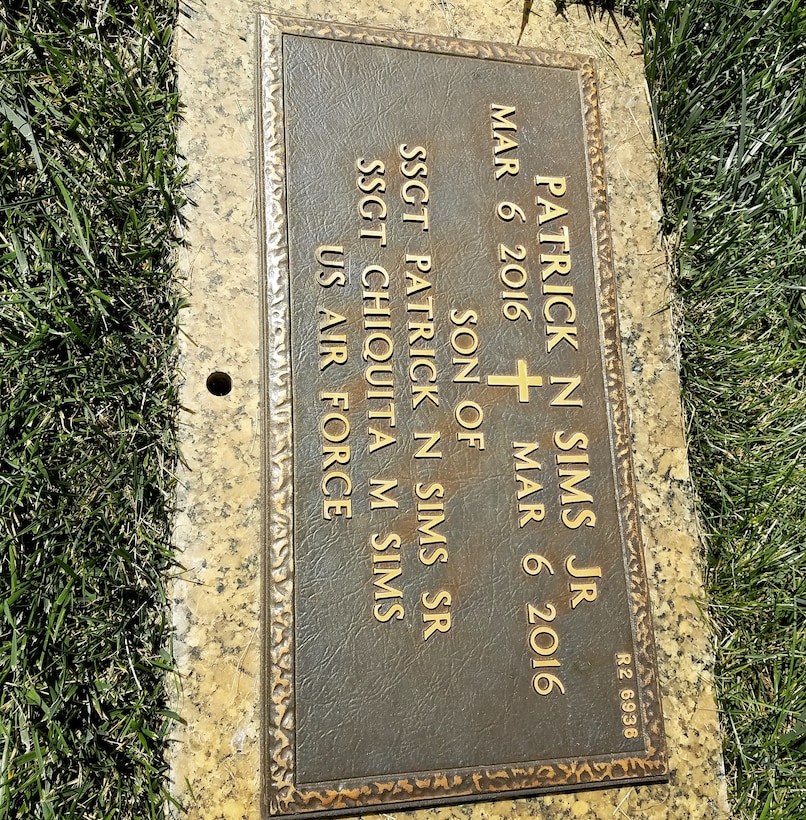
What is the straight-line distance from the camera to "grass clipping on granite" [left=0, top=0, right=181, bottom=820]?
66.2 inches

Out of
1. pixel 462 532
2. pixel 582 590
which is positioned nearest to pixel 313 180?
pixel 462 532

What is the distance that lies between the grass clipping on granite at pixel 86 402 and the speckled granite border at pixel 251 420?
66mm

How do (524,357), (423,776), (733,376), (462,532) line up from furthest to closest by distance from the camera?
(733,376)
(524,357)
(462,532)
(423,776)

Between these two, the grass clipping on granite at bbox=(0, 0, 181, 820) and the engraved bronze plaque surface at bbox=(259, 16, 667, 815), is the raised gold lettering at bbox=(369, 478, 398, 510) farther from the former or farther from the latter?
the grass clipping on granite at bbox=(0, 0, 181, 820)

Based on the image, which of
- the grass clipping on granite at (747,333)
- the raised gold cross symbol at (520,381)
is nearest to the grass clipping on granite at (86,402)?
the raised gold cross symbol at (520,381)

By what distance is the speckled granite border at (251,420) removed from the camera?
167cm

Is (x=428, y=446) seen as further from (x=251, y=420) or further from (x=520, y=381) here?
(x=251, y=420)

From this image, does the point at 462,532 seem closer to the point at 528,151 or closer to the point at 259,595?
the point at 259,595

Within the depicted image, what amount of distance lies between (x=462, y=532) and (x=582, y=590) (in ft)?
1.03

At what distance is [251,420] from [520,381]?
64 cm

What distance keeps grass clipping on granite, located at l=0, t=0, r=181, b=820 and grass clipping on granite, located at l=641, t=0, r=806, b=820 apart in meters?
1.37

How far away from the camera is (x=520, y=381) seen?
191 cm

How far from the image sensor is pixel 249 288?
1.84 metres

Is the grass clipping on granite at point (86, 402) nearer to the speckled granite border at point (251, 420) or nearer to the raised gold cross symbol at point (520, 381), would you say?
the speckled granite border at point (251, 420)
